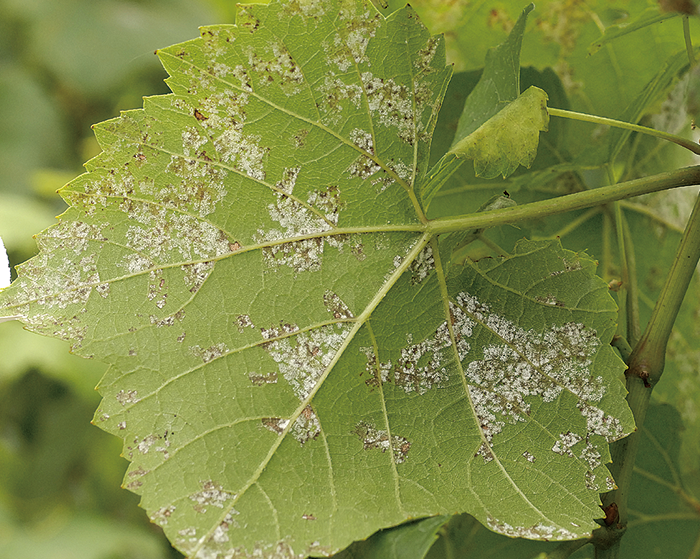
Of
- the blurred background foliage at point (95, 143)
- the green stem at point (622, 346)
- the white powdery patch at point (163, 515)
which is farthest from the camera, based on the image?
the blurred background foliage at point (95, 143)

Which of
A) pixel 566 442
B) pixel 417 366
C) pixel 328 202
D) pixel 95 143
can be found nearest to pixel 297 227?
pixel 328 202

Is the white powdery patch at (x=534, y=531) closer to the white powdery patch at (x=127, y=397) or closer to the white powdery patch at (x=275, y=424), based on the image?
the white powdery patch at (x=275, y=424)

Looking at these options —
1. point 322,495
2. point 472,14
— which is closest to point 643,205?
point 472,14

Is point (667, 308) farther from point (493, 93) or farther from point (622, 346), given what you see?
point (493, 93)

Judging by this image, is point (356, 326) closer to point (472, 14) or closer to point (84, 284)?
point (84, 284)

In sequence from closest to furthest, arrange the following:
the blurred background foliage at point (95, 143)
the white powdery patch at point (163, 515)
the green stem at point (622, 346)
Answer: the white powdery patch at point (163, 515) → the green stem at point (622, 346) → the blurred background foliage at point (95, 143)

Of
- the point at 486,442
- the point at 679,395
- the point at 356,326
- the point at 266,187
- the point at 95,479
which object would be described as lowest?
the point at 95,479

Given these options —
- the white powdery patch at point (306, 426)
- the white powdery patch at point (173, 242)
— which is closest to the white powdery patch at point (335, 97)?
the white powdery patch at point (173, 242)
